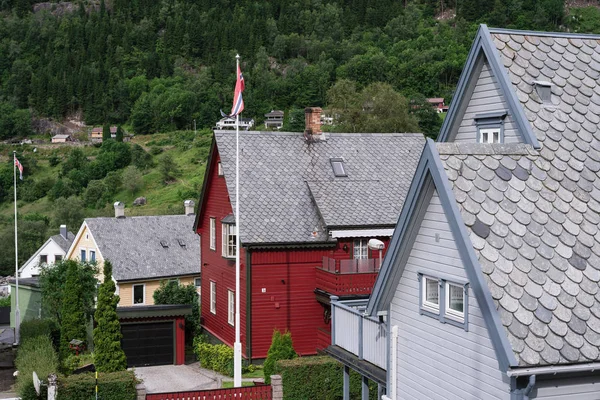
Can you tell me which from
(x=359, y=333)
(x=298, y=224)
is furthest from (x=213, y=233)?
(x=359, y=333)

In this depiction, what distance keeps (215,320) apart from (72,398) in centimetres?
1033

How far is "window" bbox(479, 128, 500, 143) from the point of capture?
43.5 feet

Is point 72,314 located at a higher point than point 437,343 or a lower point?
lower

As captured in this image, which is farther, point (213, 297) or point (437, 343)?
point (213, 297)

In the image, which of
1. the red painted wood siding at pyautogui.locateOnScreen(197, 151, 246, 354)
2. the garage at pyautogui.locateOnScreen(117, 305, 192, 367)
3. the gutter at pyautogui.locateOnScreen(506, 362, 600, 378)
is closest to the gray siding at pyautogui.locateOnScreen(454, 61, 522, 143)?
the gutter at pyautogui.locateOnScreen(506, 362, 600, 378)

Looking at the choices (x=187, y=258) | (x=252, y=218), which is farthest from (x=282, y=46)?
(x=252, y=218)

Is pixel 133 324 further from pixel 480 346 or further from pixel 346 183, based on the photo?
pixel 480 346

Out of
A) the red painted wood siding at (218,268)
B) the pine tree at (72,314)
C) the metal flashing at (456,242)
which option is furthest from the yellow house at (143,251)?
the metal flashing at (456,242)

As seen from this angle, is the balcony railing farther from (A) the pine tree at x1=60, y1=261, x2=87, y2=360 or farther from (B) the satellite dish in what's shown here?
(A) the pine tree at x1=60, y1=261, x2=87, y2=360

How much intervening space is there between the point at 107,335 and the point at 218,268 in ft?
21.5

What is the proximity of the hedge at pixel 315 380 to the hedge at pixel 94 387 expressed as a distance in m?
4.32

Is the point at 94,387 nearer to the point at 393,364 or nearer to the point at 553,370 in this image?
the point at 393,364

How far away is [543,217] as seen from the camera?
10.5 metres

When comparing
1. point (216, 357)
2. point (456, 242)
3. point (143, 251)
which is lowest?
point (216, 357)
